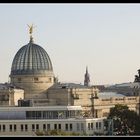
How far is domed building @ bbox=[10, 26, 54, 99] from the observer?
63469 millimetres

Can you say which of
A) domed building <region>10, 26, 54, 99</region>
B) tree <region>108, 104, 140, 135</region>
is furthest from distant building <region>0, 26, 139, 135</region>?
tree <region>108, 104, 140, 135</region>

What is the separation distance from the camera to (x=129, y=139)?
2.93 metres

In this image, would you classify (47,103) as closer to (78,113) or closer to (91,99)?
(91,99)

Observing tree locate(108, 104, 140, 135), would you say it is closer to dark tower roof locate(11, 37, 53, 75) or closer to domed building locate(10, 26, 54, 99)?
domed building locate(10, 26, 54, 99)

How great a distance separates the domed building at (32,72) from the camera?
6347 cm

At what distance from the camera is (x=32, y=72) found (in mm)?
64062

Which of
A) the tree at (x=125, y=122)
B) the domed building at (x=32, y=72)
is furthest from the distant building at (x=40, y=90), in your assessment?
the tree at (x=125, y=122)

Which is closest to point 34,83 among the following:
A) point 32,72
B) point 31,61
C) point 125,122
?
point 32,72

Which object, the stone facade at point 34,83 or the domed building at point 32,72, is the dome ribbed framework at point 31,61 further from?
the stone facade at point 34,83

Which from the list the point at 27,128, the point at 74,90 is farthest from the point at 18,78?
the point at 27,128

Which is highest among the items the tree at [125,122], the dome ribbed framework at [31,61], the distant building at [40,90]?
the dome ribbed framework at [31,61]

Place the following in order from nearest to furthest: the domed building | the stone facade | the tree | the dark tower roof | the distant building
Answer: the tree
the distant building
the stone facade
the domed building
the dark tower roof

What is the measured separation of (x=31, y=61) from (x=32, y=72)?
151 centimetres

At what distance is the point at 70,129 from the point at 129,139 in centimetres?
4272
